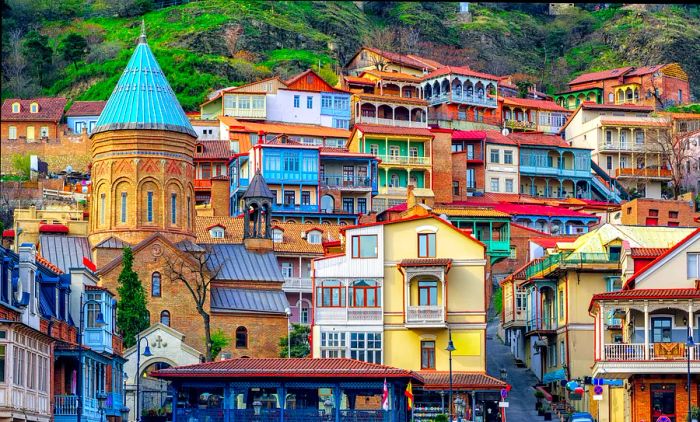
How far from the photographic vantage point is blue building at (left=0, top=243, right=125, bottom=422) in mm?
40844

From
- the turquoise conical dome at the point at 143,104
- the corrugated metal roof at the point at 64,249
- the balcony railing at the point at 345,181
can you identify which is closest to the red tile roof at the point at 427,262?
the corrugated metal roof at the point at 64,249

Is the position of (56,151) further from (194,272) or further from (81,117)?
(194,272)

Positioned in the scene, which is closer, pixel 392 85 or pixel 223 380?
pixel 223 380

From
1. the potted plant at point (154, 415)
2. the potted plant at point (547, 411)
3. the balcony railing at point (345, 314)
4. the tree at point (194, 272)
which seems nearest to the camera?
the potted plant at point (547, 411)

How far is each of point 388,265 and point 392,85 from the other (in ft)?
241

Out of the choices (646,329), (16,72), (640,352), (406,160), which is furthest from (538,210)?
(16,72)

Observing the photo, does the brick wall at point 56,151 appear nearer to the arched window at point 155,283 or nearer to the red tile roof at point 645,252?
the arched window at point 155,283

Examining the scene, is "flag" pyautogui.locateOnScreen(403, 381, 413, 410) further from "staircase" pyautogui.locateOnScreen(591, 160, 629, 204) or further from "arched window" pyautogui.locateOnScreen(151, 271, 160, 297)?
"staircase" pyautogui.locateOnScreen(591, 160, 629, 204)

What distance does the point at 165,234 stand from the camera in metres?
83.6

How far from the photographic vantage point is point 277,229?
93.1m

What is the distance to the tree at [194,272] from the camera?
80.6 meters

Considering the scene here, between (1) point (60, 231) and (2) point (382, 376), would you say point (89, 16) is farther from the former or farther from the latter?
(2) point (382, 376)

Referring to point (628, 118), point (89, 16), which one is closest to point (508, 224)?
point (628, 118)

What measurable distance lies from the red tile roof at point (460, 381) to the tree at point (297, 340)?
14.4 metres
